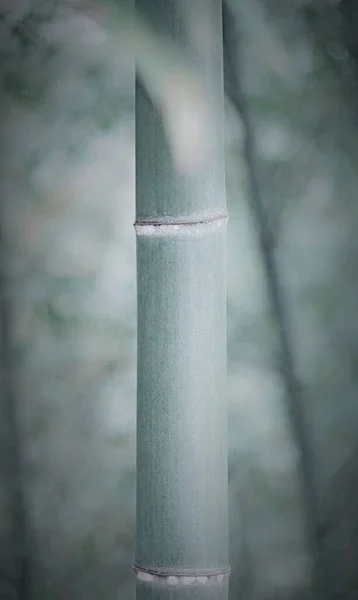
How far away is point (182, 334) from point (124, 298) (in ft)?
1.38

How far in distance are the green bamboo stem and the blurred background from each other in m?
0.36

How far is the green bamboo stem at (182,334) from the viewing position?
105 centimetres

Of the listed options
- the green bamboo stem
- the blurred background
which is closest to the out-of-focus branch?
the blurred background

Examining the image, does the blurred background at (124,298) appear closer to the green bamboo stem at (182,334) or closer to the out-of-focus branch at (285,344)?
the out-of-focus branch at (285,344)

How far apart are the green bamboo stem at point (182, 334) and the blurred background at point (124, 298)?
36 cm

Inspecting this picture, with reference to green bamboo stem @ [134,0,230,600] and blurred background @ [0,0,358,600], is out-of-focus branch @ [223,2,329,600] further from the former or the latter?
green bamboo stem @ [134,0,230,600]

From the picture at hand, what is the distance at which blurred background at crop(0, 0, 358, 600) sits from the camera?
4.66 feet

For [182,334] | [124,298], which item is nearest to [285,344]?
[124,298]

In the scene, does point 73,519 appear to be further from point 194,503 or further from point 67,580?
point 194,503

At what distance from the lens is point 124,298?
145 cm

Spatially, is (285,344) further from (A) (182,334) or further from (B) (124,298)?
(A) (182,334)

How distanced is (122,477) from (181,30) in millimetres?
860

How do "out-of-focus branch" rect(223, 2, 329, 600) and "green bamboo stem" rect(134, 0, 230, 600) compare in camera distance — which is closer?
"green bamboo stem" rect(134, 0, 230, 600)

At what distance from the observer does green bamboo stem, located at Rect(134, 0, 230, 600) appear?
1.05 metres
